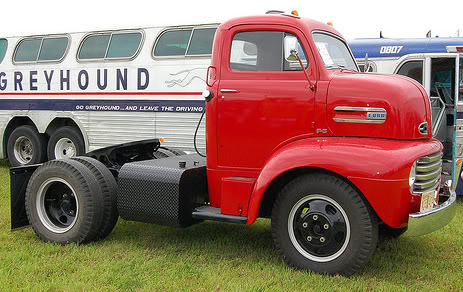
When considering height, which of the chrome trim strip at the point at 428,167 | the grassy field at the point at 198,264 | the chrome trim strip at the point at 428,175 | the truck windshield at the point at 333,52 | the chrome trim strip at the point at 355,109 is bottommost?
the grassy field at the point at 198,264

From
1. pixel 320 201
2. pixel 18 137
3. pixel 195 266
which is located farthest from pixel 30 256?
pixel 18 137

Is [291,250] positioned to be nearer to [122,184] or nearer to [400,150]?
[400,150]

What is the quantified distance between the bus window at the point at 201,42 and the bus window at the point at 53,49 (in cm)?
321

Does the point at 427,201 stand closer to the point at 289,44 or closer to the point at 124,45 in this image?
the point at 289,44

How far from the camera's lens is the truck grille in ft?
14.0

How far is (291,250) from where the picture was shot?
4.54 meters

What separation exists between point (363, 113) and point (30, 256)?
3.40 meters

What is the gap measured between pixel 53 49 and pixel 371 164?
8750 millimetres

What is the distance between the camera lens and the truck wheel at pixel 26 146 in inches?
437

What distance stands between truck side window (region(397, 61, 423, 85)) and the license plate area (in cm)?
461

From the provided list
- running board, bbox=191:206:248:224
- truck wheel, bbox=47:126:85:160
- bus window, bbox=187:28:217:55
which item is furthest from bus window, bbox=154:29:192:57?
running board, bbox=191:206:248:224

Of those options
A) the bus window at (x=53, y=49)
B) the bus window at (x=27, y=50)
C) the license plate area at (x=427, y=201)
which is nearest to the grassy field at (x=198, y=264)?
the license plate area at (x=427, y=201)

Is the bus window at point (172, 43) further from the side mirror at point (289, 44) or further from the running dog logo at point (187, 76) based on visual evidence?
the side mirror at point (289, 44)

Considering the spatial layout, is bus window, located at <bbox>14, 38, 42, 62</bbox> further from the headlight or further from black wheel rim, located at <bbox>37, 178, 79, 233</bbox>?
the headlight
